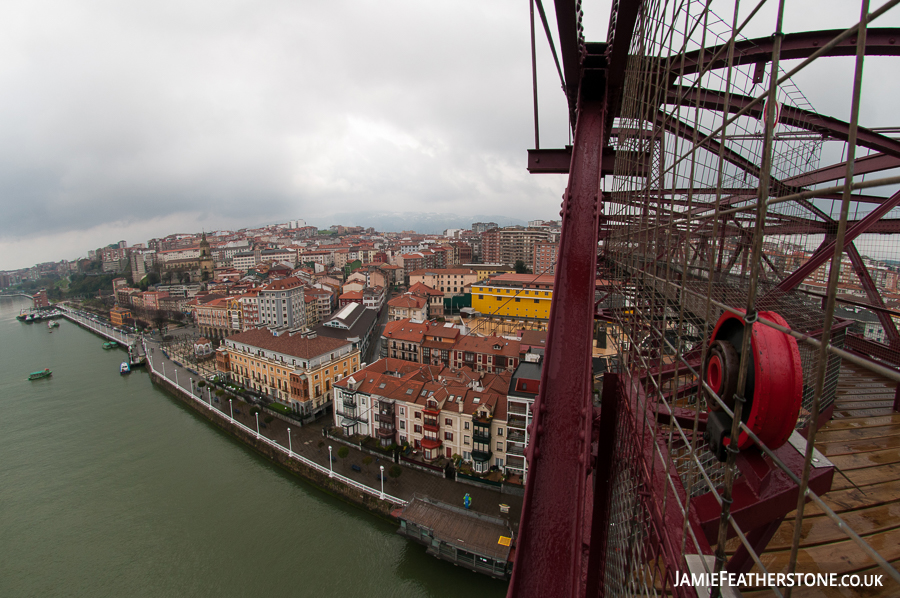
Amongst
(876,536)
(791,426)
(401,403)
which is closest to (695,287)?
(876,536)

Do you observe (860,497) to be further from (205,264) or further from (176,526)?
(205,264)

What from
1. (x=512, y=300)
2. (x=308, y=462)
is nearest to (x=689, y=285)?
(x=308, y=462)

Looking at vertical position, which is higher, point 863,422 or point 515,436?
point 863,422

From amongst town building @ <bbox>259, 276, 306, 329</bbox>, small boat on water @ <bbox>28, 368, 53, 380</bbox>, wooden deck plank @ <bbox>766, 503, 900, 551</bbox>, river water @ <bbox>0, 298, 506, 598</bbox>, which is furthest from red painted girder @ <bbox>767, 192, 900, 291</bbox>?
small boat on water @ <bbox>28, 368, 53, 380</bbox>

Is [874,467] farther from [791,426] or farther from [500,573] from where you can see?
[500,573]

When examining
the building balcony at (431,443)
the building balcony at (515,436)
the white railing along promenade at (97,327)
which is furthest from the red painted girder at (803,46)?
the white railing along promenade at (97,327)
